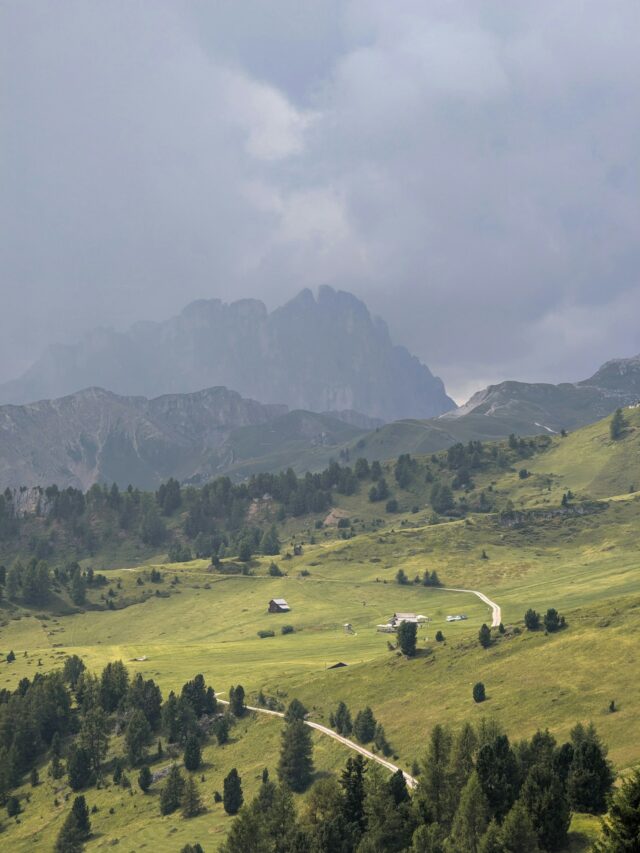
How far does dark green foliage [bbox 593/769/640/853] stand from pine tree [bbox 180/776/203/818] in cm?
8111

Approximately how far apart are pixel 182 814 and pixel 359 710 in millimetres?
32134

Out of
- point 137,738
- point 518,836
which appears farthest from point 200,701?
point 518,836

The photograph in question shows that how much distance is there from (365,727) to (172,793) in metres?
30.4

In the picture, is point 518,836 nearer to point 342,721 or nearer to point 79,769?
point 342,721

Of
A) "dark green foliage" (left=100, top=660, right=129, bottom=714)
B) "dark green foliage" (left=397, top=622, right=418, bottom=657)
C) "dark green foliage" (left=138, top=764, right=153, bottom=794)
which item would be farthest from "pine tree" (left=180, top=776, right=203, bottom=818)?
"dark green foliage" (left=397, top=622, right=418, bottom=657)

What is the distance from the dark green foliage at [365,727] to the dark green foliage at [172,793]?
27.8 meters

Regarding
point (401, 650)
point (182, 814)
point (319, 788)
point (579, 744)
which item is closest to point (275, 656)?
point (401, 650)

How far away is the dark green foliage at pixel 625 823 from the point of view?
46.8m

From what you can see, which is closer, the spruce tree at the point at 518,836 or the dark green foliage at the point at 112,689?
the spruce tree at the point at 518,836

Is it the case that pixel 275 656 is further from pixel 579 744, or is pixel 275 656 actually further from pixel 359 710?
pixel 579 744

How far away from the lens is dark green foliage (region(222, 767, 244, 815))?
11094cm

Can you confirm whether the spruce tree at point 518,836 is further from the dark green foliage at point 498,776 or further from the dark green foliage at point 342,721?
the dark green foliage at point 342,721

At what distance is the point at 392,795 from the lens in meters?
79.6

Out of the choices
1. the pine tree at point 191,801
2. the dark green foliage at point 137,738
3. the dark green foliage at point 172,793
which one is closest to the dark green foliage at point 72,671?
the dark green foliage at point 137,738
